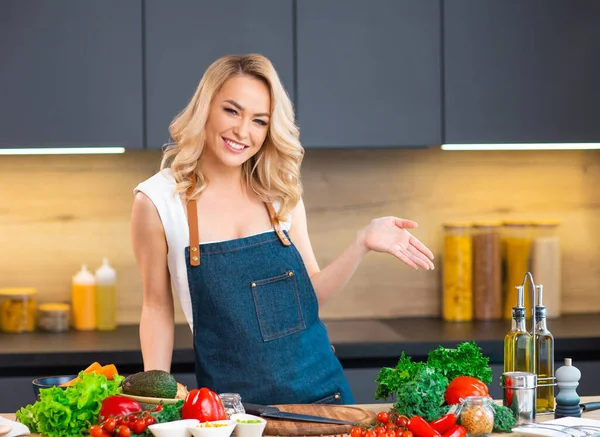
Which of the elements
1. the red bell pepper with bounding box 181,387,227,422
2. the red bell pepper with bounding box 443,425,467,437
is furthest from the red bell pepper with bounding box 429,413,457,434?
the red bell pepper with bounding box 181,387,227,422

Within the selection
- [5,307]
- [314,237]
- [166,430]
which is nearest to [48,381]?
[166,430]

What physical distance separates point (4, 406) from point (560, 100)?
2.38 meters

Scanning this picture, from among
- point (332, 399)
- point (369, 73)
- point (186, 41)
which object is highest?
point (186, 41)

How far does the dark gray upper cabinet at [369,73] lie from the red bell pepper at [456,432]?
6.17 ft

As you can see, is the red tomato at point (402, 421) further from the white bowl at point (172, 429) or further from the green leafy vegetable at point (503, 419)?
the white bowl at point (172, 429)

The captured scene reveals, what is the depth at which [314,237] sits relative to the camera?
12.6ft

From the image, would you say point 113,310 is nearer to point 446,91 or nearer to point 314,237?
point 314,237

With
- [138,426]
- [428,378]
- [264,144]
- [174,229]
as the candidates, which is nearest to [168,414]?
[138,426]

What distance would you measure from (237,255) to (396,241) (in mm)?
451

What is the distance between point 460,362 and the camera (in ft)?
6.29

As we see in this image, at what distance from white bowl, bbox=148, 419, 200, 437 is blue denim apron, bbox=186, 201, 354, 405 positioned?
66cm

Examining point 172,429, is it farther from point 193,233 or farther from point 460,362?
point 193,233

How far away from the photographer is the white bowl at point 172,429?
5.28 ft

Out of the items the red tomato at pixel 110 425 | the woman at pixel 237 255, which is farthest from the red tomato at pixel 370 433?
the woman at pixel 237 255
